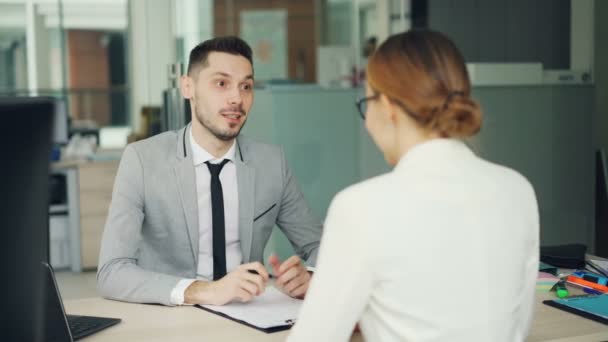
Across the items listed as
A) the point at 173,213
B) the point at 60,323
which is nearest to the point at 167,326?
the point at 60,323

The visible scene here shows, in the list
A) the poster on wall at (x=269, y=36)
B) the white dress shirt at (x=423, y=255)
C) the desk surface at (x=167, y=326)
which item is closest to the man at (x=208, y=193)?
the desk surface at (x=167, y=326)

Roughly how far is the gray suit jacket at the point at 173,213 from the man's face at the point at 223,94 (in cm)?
9

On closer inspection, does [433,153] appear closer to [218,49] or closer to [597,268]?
[597,268]

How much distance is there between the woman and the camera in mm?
1175

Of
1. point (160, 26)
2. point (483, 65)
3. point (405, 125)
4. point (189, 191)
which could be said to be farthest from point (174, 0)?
point (405, 125)

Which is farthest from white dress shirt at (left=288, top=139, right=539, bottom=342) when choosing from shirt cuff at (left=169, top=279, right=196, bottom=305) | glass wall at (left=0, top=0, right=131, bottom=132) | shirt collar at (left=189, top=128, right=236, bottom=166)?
glass wall at (left=0, top=0, right=131, bottom=132)

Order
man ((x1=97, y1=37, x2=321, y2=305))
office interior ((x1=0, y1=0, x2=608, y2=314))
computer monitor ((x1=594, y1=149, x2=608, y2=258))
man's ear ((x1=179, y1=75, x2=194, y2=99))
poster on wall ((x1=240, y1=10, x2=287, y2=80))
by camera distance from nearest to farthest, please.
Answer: man ((x1=97, y1=37, x2=321, y2=305)) < man's ear ((x1=179, y1=75, x2=194, y2=99)) < computer monitor ((x1=594, y1=149, x2=608, y2=258)) < office interior ((x1=0, y1=0, x2=608, y2=314)) < poster on wall ((x1=240, y1=10, x2=287, y2=80))

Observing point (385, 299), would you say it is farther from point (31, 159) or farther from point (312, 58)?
point (312, 58)

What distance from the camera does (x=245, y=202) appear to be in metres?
2.35

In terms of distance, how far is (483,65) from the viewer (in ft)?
14.0

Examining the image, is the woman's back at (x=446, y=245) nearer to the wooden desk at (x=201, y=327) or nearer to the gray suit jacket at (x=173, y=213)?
the wooden desk at (x=201, y=327)

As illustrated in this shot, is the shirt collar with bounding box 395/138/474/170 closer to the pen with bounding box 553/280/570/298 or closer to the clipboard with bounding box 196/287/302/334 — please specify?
the clipboard with bounding box 196/287/302/334

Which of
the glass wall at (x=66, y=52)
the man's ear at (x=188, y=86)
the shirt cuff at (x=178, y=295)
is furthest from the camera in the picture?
the glass wall at (x=66, y=52)

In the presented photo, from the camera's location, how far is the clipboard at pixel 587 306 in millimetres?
1699
